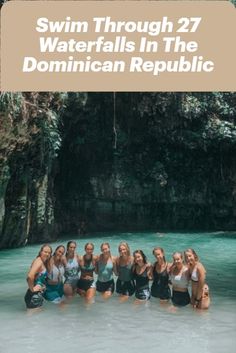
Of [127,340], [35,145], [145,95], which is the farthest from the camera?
[145,95]

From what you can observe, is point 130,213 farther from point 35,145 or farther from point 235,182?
point 35,145

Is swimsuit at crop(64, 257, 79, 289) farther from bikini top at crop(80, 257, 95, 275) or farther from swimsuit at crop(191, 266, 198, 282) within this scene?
swimsuit at crop(191, 266, 198, 282)

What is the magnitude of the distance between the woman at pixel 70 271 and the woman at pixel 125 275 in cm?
74

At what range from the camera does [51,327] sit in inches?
249

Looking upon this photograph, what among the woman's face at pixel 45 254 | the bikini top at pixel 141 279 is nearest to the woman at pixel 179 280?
the bikini top at pixel 141 279

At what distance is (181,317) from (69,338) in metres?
1.78

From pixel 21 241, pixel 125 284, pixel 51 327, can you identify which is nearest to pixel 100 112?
pixel 21 241

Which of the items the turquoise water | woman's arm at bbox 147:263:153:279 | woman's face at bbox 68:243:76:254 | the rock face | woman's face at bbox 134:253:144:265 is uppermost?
the rock face

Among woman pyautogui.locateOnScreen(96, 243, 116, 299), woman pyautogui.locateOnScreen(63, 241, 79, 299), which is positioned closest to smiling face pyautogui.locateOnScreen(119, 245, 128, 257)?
woman pyautogui.locateOnScreen(96, 243, 116, 299)

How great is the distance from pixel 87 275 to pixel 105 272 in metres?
0.32

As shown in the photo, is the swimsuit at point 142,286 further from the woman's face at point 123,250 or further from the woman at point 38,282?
the woman at point 38,282

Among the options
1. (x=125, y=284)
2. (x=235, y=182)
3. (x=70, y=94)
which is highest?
(x=70, y=94)

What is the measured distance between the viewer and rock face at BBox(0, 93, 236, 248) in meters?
20.2

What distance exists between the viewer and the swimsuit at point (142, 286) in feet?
24.9
